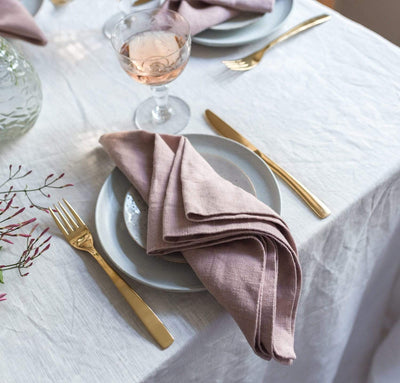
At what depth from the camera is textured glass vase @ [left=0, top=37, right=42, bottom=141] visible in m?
0.66

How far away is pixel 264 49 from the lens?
0.80 meters

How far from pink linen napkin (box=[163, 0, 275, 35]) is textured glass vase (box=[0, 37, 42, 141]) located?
0.27 m

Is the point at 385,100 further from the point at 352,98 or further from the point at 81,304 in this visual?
the point at 81,304

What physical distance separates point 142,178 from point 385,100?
0.39 meters

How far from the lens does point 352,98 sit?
2.37 ft

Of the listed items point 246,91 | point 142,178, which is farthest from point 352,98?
point 142,178

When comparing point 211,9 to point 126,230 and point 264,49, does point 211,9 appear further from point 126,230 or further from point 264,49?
point 126,230

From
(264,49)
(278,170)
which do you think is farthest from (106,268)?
(264,49)

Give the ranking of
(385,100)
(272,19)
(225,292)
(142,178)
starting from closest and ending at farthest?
(225,292)
(142,178)
(385,100)
(272,19)

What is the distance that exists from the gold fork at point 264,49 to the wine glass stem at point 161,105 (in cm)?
14

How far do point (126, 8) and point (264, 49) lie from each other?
0.27 m

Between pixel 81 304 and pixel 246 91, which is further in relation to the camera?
pixel 246 91

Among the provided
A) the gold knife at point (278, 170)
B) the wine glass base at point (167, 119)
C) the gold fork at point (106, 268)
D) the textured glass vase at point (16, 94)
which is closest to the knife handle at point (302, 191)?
the gold knife at point (278, 170)

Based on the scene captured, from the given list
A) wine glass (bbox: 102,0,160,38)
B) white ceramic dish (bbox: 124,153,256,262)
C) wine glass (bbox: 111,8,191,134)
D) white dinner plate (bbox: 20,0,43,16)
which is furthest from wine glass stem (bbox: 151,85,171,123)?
white dinner plate (bbox: 20,0,43,16)
